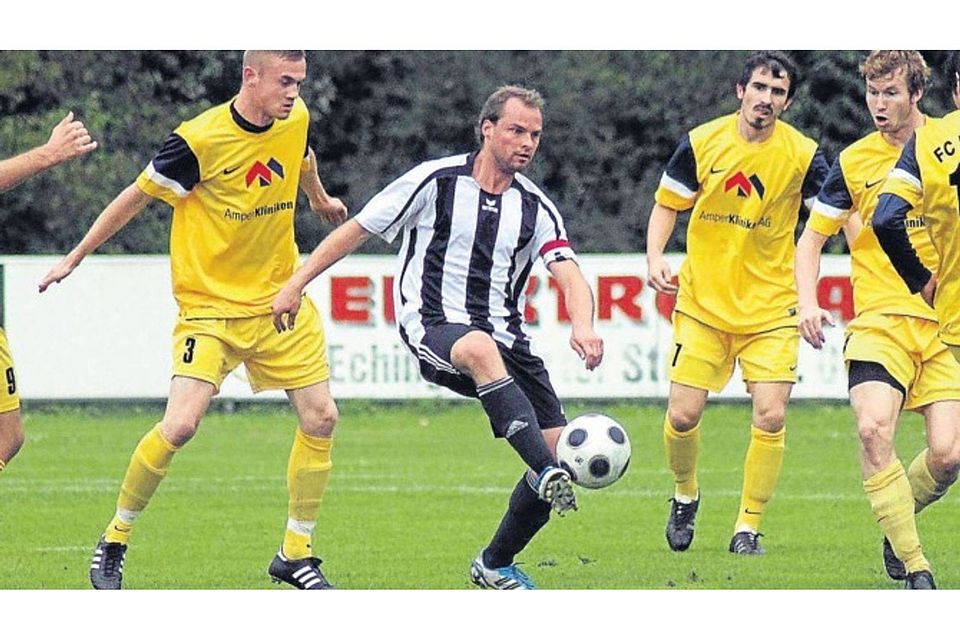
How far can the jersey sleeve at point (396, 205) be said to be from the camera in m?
8.21

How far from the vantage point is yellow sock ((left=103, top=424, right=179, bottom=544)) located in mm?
8312

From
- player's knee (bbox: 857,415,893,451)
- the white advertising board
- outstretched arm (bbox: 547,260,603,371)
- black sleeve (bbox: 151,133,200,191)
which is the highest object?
black sleeve (bbox: 151,133,200,191)

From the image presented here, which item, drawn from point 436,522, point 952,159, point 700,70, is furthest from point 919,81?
point 700,70

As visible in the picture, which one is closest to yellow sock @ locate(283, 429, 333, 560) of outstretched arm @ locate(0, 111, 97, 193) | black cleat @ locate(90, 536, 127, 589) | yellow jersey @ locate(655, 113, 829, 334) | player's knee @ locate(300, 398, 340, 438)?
player's knee @ locate(300, 398, 340, 438)

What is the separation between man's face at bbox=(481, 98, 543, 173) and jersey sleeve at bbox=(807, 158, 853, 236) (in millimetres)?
1421

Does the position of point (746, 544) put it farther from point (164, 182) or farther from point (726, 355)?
point (164, 182)

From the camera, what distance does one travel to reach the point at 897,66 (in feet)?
27.3

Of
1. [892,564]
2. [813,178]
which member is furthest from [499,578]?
[813,178]

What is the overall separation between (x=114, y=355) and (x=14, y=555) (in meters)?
9.63

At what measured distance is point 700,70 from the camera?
2517cm

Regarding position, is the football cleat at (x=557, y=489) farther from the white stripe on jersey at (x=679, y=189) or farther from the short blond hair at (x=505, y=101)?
the white stripe on jersey at (x=679, y=189)

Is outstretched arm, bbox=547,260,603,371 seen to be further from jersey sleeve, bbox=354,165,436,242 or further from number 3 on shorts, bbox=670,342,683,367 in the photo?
number 3 on shorts, bbox=670,342,683,367

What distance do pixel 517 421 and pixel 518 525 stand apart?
0.75 meters

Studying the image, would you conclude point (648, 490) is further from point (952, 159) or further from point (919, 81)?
point (952, 159)
